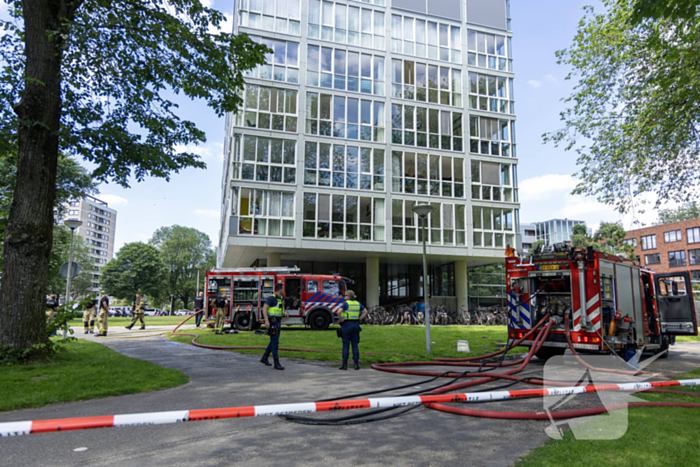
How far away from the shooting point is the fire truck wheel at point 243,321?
1861cm

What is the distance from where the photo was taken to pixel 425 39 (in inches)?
1141

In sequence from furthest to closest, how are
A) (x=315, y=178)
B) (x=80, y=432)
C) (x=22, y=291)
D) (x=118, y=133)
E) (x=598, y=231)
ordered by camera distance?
(x=598, y=231)
(x=315, y=178)
(x=118, y=133)
(x=22, y=291)
(x=80, y=432)

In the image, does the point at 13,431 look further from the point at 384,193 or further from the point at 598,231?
the point at 598,231

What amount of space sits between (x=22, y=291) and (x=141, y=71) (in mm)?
5578

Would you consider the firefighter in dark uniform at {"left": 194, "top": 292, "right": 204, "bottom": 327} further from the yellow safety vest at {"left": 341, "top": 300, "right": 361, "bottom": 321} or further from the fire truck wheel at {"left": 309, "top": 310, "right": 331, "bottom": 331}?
the yellow safety vest at {"left": 341, "top": 300, "right": 361, "bottom": 321}

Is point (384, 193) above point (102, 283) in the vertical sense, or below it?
above

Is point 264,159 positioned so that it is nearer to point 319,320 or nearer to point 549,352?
point 319,320

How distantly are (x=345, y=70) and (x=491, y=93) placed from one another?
33.6ft

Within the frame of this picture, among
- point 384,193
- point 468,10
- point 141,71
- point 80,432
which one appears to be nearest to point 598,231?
point 468,10

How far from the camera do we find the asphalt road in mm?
3773

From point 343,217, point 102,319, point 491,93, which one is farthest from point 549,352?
point 491,93

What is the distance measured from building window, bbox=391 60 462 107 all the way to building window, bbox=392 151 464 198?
3.87m

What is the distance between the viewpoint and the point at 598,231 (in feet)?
161

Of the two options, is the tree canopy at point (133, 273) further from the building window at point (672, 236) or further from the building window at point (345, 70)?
the building window at point (672, 236)
